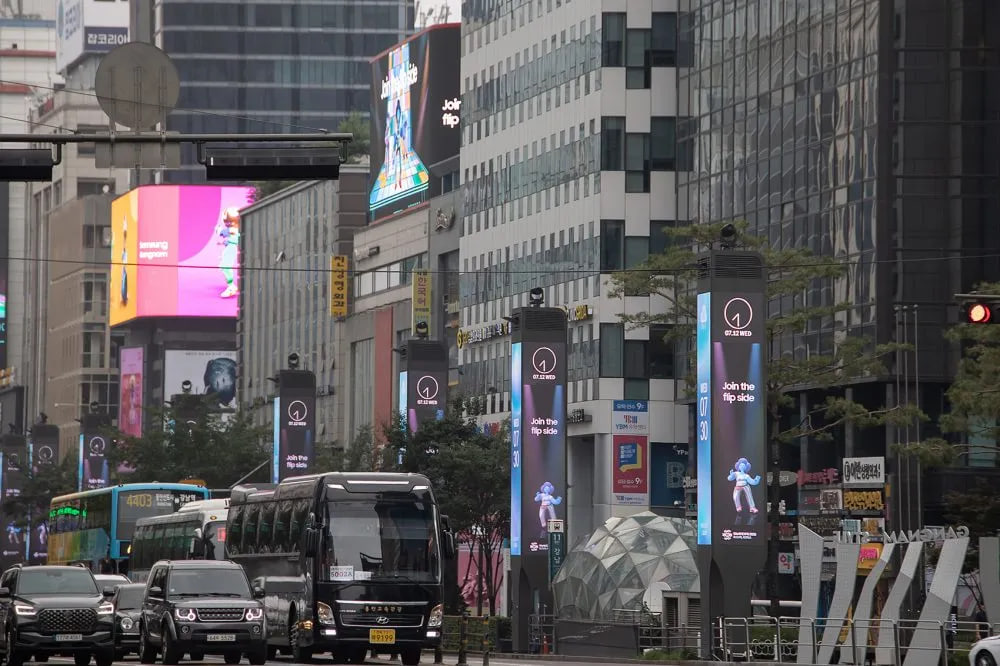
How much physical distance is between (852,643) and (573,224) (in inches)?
2213

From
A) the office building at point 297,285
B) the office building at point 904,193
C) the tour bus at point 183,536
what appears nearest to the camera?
the tour bus at point 183,536

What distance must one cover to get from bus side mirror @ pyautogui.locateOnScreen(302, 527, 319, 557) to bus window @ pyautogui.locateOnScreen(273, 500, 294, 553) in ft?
6.50

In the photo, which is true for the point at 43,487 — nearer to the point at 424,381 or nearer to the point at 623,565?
the point at 424,381

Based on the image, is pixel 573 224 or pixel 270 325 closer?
pixel 573 224

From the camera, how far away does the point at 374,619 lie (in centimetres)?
4312

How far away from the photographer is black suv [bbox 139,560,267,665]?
4106 cm

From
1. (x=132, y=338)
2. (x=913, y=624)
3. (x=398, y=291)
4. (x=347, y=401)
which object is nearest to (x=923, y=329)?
(x=913, y=624)

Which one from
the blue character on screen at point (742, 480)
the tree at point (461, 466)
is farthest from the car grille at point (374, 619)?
the tree at point (461, 466)

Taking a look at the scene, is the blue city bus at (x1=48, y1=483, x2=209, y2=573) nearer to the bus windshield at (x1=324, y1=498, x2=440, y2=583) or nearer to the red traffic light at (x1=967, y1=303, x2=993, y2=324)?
the bus windshield at (x1=324, y1=498, x2=440, y2=583)

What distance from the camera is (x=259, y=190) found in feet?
588

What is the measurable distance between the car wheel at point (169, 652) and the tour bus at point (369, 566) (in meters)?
3.06

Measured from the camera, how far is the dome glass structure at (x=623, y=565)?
65.7 m

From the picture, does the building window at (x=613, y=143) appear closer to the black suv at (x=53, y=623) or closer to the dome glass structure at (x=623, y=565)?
the dome glass structure at (x=623, y=565)

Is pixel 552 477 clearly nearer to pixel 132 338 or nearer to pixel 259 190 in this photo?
pixel 259 190
